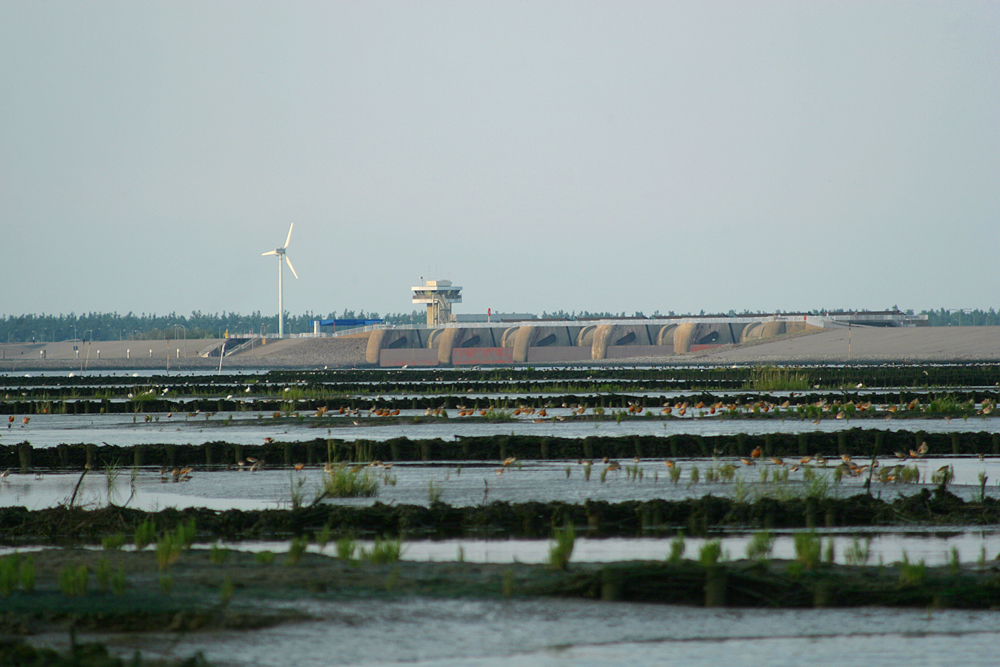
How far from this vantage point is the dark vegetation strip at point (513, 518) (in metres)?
13.3

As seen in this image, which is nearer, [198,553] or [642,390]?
[198,553]

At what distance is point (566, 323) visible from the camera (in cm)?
13400

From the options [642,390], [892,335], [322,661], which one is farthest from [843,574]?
[892,335]

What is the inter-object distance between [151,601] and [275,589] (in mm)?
1111

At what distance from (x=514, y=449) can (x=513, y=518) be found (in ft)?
29.9

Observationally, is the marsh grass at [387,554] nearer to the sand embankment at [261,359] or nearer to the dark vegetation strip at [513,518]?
the dark vegetation strip at [513,518]

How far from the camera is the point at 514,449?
75.1 feet

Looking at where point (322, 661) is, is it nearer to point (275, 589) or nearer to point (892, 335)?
point (275, 589)

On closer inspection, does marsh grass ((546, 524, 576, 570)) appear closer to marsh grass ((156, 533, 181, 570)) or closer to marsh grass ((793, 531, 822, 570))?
marsh grass ((793, 531, 822, 570))

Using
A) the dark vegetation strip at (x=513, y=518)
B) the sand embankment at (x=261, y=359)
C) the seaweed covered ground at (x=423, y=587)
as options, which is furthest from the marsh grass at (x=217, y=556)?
the sand embankment at (x=261, y=359)

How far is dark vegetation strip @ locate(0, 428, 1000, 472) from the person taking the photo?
22031 millimetres

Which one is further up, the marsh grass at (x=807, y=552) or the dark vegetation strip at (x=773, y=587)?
the marsh grass at (x=807, y=552)

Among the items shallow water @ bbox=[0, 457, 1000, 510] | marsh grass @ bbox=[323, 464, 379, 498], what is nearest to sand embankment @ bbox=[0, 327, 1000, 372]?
shallow water @ bbox=[0, 457, 1000, 510]

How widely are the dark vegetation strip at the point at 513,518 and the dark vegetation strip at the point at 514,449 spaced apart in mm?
7582
